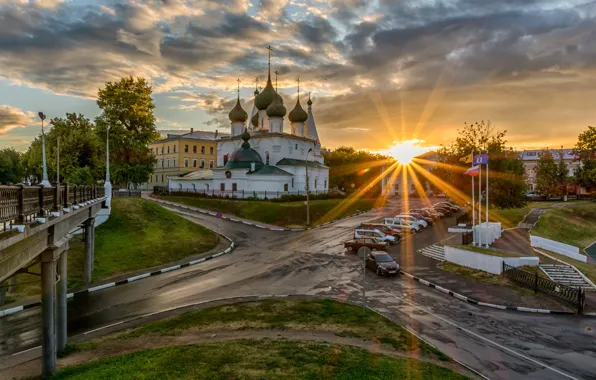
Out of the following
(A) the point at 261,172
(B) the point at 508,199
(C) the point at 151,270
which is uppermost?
(A) the point at 261,172

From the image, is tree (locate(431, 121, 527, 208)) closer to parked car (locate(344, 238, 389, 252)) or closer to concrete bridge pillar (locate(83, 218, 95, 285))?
parked car (locate(344, 238, 389, 252))

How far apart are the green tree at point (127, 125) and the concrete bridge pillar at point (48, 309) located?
40.0 meters

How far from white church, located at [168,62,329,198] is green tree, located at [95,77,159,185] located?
45.8 ft

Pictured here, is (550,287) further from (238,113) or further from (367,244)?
(238,113)

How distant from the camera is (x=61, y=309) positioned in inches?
544

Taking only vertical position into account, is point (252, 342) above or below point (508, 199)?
below

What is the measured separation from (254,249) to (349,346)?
2010 cm

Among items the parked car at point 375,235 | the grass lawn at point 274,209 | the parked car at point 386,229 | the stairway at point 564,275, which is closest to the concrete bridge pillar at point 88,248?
the parked car at point 375,235

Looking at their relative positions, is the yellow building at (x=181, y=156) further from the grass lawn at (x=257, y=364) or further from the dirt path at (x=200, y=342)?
the grass lawn at (x=257, y=364)

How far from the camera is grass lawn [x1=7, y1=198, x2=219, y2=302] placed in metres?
23.8

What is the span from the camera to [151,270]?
24.9m

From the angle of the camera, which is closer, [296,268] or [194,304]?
[194,304]

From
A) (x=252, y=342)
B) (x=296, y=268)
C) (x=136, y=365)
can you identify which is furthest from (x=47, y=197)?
(x=296, y=268)

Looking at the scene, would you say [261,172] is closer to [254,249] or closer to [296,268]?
[254,249]
